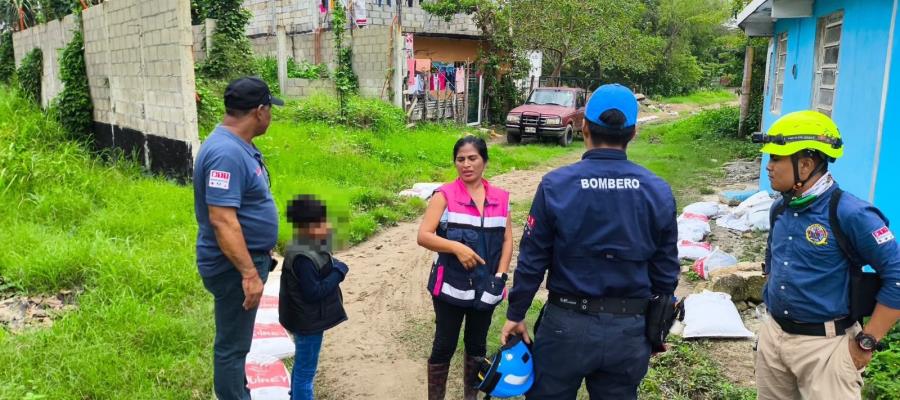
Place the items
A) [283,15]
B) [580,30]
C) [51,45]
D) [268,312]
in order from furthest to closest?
1. [283,15]
2. [580,30]
3. [51,45]
4. [268,312]

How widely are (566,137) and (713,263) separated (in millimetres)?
10537

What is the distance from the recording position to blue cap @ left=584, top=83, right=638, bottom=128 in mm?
2299

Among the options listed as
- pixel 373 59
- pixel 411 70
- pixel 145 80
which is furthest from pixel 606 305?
pixel 373 59

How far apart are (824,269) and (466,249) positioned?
1.56 metres

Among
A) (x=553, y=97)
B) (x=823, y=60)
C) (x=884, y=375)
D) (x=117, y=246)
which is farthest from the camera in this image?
(x=553, y=97)

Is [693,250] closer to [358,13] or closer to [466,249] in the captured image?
[466,249]

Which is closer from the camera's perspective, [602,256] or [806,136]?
[602,256]

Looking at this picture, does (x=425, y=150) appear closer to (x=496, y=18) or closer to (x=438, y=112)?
(x=438, y=112)

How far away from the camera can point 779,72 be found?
976 cm

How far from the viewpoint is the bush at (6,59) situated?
14.3 meters

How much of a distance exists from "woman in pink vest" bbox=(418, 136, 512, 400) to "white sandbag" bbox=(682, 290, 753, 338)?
1.95 meters

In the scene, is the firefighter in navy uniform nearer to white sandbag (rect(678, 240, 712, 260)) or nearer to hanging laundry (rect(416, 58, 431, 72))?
white sandbag (rect(678, 240, 712, 260))

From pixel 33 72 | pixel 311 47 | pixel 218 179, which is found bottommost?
pixel 218 179

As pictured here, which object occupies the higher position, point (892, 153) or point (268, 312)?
point (892, 153)
